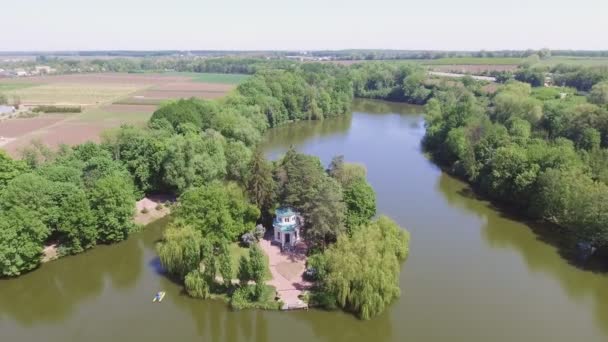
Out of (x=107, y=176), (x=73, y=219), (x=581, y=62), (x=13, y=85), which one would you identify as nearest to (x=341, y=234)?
(x=73, y=219)

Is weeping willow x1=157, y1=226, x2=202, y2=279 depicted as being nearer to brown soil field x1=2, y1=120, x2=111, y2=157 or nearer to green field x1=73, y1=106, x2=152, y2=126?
brown soil field x1=2, y1=120, x2=111, y2=157

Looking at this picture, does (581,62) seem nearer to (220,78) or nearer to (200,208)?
(220,78)

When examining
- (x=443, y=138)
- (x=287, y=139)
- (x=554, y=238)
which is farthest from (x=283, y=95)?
(x=554, y=238)

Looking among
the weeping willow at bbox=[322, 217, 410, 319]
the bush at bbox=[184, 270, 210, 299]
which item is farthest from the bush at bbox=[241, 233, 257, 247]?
the weeping willow at bbox=[322, 217, 410, 319]

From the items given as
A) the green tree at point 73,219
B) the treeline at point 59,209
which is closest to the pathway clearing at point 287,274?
the treeline at point 59,209

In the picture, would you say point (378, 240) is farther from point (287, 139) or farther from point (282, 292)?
point (287, 139)

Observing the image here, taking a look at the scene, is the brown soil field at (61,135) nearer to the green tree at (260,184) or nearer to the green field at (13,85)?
the green tree at (260,184)
